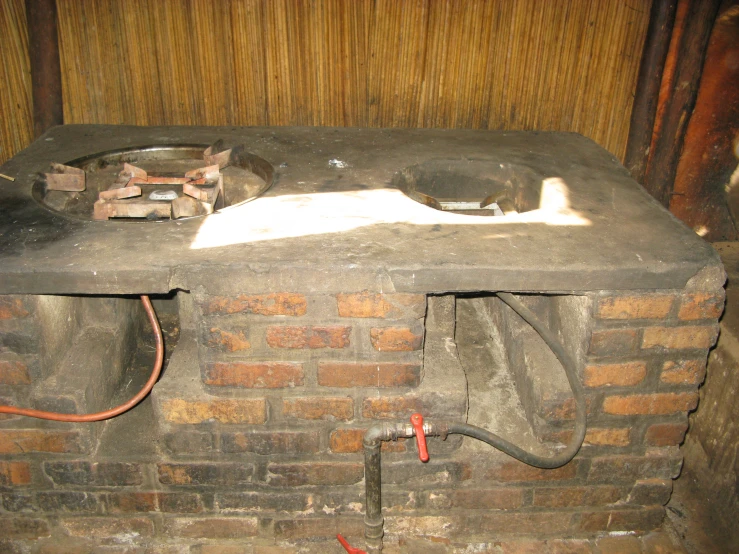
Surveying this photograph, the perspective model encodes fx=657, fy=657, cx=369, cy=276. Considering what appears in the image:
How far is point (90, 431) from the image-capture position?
6.07ft

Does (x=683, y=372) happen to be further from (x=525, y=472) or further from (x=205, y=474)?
(x=205, y=474)

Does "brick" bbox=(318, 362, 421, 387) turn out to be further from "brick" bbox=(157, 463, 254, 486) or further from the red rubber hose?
the red rubber hose

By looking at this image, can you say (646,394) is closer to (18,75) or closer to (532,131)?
(532,131)

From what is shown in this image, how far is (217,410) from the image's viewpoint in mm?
1800

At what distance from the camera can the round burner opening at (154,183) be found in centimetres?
208

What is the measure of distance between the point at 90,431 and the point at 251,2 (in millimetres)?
1684

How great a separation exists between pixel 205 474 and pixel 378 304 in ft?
2.39

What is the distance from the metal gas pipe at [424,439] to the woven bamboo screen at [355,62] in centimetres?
128

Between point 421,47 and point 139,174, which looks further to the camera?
point 421,47

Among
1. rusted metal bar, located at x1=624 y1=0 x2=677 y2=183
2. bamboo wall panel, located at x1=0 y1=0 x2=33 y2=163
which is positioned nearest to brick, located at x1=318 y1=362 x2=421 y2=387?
rusted metal bar, located at x1=624 y1=0 x2=677 y2=183

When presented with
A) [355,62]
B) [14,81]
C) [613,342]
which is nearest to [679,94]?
[355,62]

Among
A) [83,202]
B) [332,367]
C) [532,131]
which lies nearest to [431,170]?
[532,131]

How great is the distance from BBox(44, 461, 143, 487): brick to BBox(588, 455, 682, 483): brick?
1.33 metres

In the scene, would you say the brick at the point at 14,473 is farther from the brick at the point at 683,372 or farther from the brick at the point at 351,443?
the brick at the point at 683,372
